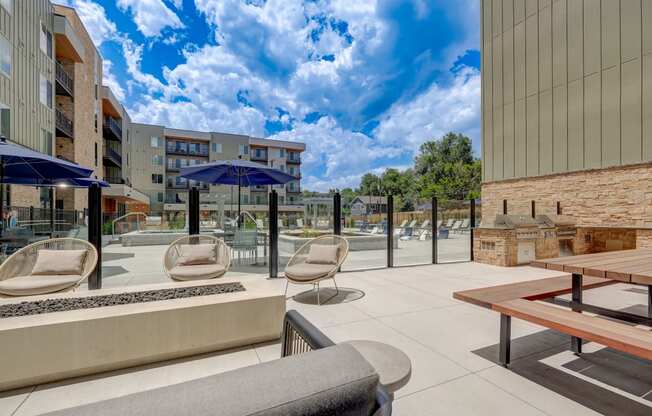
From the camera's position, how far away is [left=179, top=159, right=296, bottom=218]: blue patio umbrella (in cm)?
659

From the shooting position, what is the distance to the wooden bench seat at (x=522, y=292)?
2766 mm

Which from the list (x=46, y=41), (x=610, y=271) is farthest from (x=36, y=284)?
(x=46, y=41)

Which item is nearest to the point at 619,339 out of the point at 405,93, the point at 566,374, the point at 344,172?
the point at 566,374

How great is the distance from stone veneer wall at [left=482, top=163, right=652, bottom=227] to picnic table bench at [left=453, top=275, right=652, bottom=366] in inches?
201

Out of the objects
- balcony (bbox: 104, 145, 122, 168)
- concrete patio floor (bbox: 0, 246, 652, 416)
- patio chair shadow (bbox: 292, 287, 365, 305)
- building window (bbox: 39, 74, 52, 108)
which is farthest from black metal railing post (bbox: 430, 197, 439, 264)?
balcony (bbox: 104, 145, 122, 168)

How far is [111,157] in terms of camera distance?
25.6 metres

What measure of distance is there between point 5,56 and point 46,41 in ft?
14.7

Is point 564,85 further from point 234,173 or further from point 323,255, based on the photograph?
point 234,173

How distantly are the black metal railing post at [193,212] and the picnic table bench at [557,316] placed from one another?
4159 millimetres

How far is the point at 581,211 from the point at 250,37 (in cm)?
1438

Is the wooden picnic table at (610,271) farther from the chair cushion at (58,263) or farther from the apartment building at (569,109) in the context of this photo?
the apartment building at (569,109)

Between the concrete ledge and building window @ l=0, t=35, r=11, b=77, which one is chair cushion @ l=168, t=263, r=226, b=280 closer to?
the concrete ledge

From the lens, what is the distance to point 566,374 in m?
2.46

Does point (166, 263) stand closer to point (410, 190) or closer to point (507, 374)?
point (507, 374)
